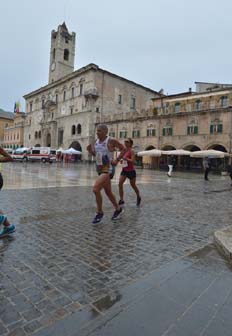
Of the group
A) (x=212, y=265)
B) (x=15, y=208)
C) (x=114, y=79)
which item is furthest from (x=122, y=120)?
(x=212, y=265)

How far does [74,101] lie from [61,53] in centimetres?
1763

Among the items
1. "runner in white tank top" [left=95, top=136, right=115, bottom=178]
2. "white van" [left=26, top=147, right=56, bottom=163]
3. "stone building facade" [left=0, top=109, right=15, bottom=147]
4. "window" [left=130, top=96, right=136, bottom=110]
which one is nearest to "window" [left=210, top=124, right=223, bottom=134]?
"window" [left=130, top=96, right=136, bottom=110]

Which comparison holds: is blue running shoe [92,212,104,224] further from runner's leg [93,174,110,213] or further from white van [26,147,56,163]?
white van [26,147,56,163]

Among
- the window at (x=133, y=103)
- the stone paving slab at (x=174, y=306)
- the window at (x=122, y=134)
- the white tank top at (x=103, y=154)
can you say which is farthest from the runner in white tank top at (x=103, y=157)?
the window at (x=133, y=103)

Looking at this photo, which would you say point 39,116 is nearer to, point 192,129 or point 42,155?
point 42,155

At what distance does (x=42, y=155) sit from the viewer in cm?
4281

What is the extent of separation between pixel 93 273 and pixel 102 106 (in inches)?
1864

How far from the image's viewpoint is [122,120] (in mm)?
41969

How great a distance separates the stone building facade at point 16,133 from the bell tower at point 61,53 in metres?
18.9

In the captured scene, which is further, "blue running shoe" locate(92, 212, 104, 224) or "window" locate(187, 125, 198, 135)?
"window" locate(187, 125, 198, 135)

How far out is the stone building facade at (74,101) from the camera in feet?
154

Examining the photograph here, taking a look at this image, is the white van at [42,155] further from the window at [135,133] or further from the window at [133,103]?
the window at [133,103]

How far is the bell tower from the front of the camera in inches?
2338

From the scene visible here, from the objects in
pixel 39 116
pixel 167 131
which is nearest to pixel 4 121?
pixel 39 116
